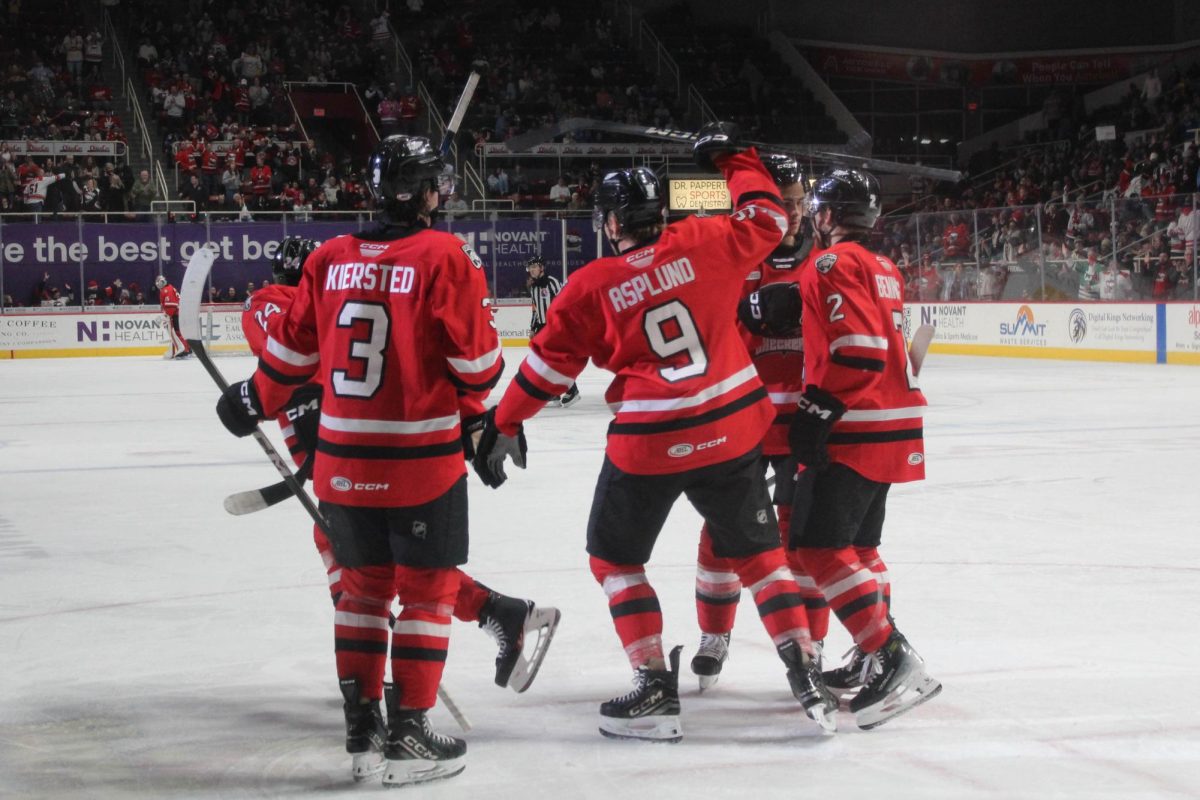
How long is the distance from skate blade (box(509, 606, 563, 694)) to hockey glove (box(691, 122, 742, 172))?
51.7 inches

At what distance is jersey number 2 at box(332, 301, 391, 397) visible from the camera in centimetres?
336

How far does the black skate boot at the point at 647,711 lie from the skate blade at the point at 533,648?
31cm

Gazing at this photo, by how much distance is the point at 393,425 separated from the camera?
337 centimetres

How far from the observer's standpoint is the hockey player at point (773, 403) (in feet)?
13.6

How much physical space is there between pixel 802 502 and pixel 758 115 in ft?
94.1

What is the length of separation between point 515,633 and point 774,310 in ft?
3.88

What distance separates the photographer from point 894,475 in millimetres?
3898

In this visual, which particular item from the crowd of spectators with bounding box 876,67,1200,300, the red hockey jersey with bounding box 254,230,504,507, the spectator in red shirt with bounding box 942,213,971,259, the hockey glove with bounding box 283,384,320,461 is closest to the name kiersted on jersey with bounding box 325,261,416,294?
the red hockey jersey with bounding box 254,230,504,507

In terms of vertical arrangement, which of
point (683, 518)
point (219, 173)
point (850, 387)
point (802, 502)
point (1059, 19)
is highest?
point (1059, 19)

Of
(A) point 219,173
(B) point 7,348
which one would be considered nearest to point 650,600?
(B) point 7,348

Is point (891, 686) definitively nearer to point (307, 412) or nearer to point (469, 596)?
point (469, 596)

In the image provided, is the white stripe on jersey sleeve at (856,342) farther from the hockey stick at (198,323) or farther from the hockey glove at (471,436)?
the hockey stick at (198,323)

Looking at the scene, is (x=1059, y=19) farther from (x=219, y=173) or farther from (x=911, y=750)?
(x=911, y=750)

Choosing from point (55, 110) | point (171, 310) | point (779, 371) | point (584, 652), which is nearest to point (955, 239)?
point (171, 310)
